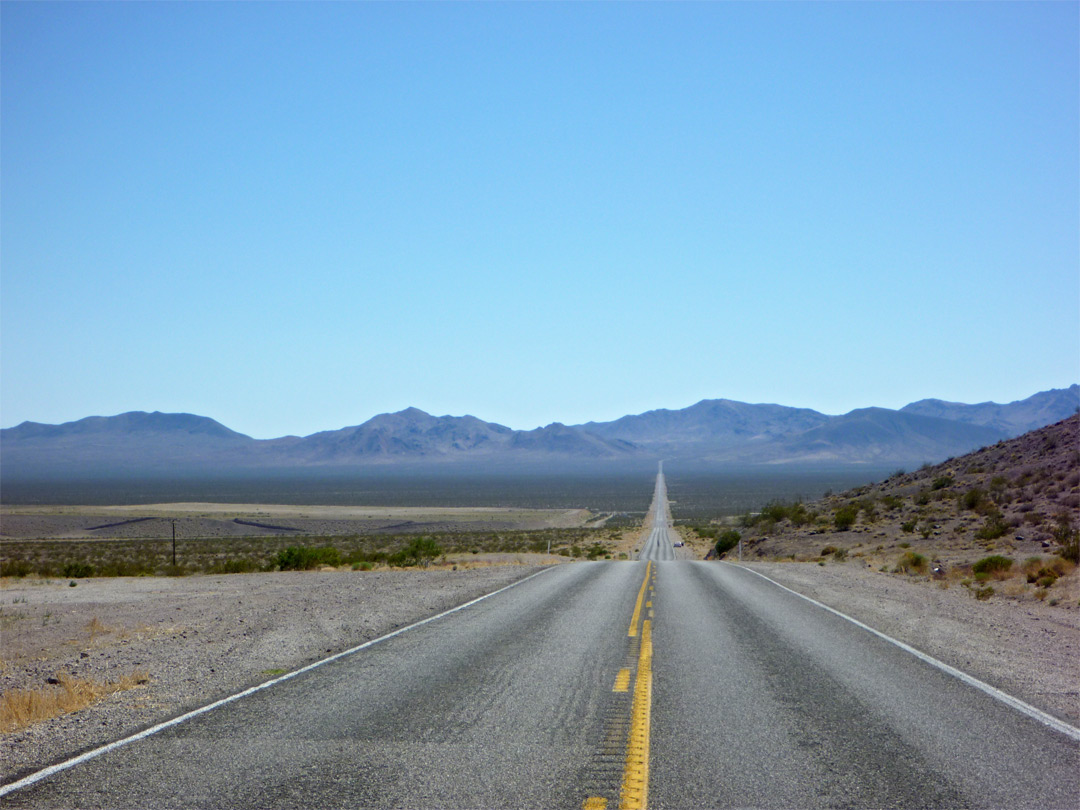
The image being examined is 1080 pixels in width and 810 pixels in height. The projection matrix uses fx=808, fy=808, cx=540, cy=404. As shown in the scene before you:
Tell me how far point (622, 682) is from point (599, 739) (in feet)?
7.09

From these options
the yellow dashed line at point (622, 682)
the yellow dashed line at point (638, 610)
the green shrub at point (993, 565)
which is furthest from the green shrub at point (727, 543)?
the yellow dashed line at point (622, 682)

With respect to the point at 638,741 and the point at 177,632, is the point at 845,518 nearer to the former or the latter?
the point at 177,632

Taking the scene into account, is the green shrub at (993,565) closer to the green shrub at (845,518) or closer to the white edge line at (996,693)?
the white edge line at (996,693)

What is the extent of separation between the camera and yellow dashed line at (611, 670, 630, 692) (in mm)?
8680

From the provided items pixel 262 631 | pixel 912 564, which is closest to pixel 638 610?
pixel 262 631

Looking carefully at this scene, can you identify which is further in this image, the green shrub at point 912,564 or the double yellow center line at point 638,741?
the green shrub at point 912,564

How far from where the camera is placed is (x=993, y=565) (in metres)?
23.5

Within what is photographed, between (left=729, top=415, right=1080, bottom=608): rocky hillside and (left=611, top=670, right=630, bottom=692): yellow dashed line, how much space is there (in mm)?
13109

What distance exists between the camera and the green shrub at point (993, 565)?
23.3 m

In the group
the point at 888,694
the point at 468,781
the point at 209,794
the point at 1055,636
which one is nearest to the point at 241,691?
the point at 209,794

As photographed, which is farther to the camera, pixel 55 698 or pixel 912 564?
pixel 912 564

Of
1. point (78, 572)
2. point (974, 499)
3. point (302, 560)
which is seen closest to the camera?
point (78, 572)

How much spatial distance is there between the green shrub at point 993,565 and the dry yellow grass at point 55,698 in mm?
22339

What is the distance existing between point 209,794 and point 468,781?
183cm
